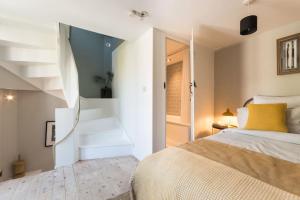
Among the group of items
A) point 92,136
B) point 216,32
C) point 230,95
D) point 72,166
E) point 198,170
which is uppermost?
point 216,32

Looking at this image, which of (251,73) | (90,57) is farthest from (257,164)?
(90,57)

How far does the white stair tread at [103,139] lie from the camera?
9.42 ft

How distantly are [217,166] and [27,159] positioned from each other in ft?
14.2

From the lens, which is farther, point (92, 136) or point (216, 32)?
point (92, 136)

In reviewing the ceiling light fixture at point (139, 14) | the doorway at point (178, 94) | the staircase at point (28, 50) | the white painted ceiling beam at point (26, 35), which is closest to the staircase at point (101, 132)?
the staircase at point (28, 50)

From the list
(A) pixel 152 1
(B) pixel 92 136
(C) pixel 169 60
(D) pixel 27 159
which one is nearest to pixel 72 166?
(B) pixel 92 136

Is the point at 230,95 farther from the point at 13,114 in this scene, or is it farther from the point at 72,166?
the point at 13,114

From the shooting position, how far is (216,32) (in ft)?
8.62

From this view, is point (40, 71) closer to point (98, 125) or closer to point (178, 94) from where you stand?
point (98, 125)

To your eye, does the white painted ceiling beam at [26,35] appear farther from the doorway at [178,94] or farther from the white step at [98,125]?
the doorway at [178,94]

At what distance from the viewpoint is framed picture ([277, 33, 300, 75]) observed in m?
2.29

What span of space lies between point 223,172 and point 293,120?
5.26ft

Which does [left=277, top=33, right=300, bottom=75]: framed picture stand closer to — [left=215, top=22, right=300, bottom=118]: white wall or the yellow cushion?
[left=215, top=22, right=300, bottom=118]: white wall

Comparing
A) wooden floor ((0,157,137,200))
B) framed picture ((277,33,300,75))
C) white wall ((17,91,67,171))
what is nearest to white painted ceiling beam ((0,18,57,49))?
white wall ((17,91,67,171))
